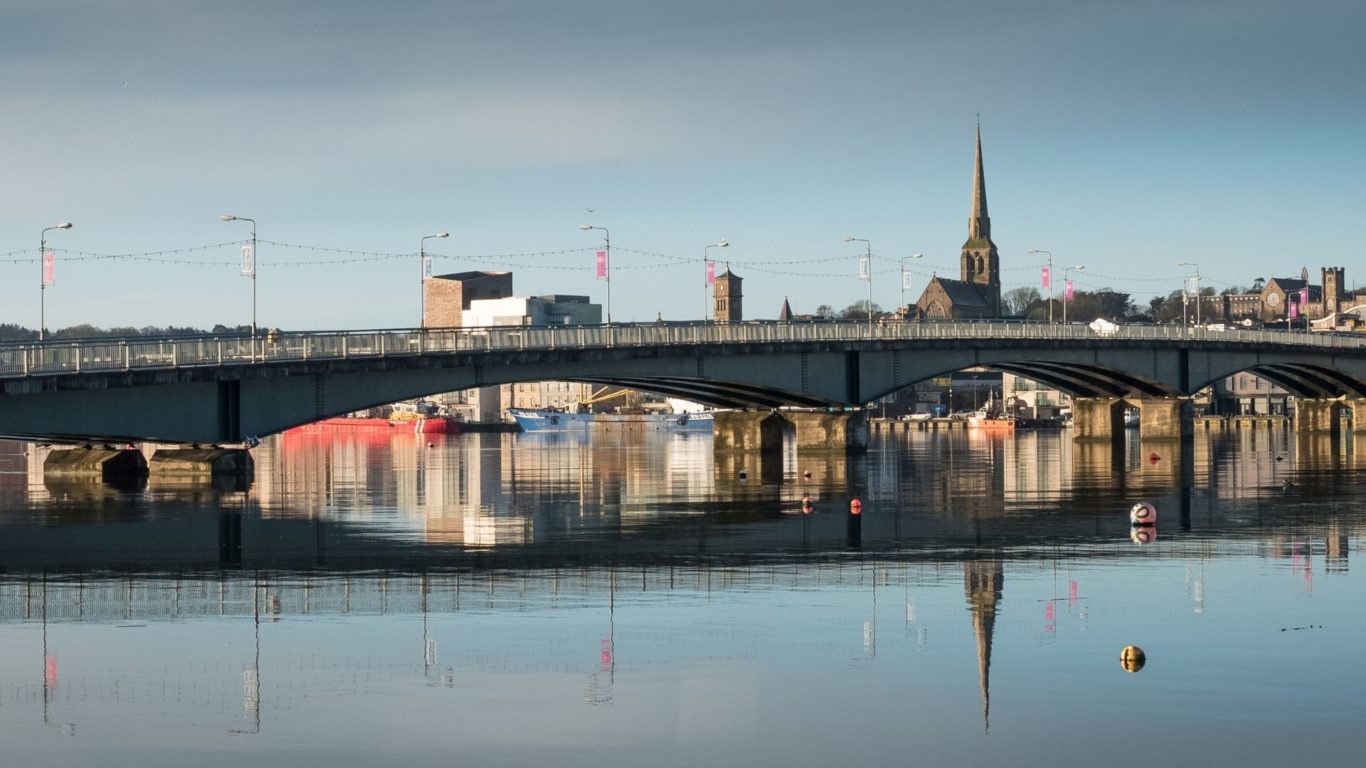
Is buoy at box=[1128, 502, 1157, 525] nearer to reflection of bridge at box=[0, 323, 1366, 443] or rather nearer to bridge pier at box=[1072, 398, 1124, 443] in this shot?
reflection of bridge at box=[0, 323, 1366, 443]

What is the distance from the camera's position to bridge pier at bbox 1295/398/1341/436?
569 ft

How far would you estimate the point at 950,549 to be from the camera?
43406 mm

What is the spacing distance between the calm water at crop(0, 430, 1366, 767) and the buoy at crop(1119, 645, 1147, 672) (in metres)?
0.20

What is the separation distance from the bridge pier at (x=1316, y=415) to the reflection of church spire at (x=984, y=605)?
146m

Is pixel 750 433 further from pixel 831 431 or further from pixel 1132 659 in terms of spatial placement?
pixel 1132 659

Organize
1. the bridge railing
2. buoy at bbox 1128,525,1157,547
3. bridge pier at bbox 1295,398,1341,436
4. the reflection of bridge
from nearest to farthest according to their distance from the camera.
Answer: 1. buoy at bbox 1128,525,1157,547
2. the bridge railing
3. the reflection of bridge
4. bridge pier at bbox 1295,398,1341,436

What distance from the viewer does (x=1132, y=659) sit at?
25.6 metres

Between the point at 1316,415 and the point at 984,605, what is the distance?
514 feet

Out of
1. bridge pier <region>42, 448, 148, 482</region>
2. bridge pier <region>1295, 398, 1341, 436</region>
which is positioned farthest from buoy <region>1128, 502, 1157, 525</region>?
bridge pier <region>1295, 398, 1341, 436</region>

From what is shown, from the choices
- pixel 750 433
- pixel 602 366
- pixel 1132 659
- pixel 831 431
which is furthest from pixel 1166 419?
pixel 1132 659

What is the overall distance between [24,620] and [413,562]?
37.1 feet

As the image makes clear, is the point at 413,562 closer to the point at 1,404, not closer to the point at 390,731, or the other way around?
the point at 390,731

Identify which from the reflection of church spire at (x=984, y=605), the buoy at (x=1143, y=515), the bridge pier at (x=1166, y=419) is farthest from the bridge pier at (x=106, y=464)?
the bridge pier at (x=1166, y=419)

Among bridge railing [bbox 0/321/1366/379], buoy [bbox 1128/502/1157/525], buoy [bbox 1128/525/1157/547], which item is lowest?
buoy [bbox 1128/525/1157/547]
